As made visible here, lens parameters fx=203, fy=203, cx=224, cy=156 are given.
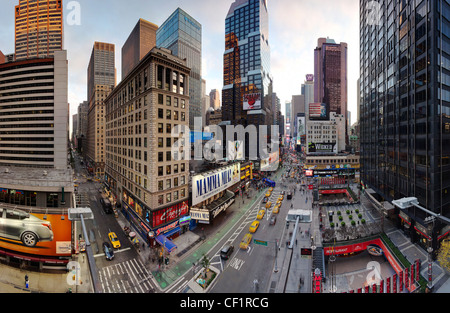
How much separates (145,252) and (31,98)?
61.0 metres

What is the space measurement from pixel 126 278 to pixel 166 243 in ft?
21.6

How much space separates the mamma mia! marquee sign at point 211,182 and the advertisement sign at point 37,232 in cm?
1966

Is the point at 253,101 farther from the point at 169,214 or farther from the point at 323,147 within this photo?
the point at 169,214

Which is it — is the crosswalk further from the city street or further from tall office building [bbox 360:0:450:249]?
tall office building [bbox 360:0:450:249]

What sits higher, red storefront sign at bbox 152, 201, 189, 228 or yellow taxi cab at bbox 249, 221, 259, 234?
red storefront sign at bbox 152, 201, 189, 228

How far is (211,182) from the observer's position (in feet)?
144

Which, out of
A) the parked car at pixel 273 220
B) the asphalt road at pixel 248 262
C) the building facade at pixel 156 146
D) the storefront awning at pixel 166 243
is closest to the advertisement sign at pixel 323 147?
the parked car at pixel 273 220

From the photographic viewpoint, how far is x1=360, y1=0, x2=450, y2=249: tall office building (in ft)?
92.7

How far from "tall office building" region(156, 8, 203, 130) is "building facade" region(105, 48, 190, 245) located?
110 m

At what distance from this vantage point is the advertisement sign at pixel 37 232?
25234 millimetres

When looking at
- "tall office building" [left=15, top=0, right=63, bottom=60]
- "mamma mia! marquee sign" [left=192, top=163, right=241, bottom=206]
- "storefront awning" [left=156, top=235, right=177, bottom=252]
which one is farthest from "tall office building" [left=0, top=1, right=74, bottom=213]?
"tall office building" [left=15, top=0, right=63, bottom=60]

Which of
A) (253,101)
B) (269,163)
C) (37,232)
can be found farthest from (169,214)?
(253,101)

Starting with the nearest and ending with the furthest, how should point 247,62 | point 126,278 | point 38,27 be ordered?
point 126,278 < point 247,62 < point 38,27

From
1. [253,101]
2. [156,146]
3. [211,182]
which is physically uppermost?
[253,101]
